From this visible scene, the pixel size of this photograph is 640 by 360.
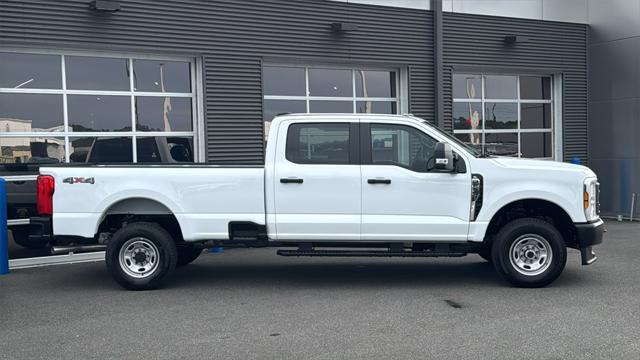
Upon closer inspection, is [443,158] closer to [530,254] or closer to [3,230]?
[530,254]

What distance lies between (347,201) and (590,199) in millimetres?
2929

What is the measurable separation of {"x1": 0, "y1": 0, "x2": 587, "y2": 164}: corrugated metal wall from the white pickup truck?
3687mm

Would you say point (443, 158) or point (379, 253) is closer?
point (443, 158)

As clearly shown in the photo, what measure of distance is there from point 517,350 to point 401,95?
8.85 m

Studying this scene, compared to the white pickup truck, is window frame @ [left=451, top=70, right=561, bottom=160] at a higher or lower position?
higher

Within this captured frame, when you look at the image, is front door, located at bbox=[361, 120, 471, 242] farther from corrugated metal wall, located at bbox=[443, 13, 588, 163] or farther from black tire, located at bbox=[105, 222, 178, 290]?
corrugated metal wall, located at bbox=[443, 13, 588, 163]

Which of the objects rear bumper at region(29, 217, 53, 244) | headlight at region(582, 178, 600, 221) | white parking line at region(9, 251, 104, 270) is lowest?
white parking line at region(9, 251, 104, 270)

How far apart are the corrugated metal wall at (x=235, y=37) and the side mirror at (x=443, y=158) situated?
508 cm

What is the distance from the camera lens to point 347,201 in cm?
784

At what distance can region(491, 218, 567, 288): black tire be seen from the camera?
25.4 ft

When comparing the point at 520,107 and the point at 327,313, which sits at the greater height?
the point at 520,107

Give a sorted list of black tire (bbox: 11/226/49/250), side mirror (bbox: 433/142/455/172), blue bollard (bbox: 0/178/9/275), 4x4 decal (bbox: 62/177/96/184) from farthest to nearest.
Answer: black tire (bbox: 11/226/49/250) < blue bollard (bbox: 0/178/9/275) < 4x4 decal (bbox: 62/177/96/184) < side mirror (bbox: 433/142/455/172)

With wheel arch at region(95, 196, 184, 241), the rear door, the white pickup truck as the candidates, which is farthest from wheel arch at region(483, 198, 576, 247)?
wheel arch at region(95, 196, 184, 241)

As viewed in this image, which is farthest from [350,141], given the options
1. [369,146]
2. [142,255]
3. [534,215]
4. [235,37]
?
[235,37]
